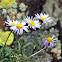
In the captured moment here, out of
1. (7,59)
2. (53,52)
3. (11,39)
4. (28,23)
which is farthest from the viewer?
(53,52)

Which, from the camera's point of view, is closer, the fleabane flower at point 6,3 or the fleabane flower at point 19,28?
the fleabane flower at point 19,28

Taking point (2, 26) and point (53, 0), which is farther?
point (53, 0)

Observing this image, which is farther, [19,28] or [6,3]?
[6,3]

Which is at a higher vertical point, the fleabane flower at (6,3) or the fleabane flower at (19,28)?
the fleabane flower at (6,3)

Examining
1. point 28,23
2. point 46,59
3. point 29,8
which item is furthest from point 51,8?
point 28,23

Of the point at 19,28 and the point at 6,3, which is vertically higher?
the point at 6,3

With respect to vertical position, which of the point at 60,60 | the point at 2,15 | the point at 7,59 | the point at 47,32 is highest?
the point at 2,15

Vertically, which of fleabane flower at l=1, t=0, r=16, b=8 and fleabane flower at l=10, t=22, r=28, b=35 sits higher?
fleabane flower at l=1, t=0, r=16, b=8

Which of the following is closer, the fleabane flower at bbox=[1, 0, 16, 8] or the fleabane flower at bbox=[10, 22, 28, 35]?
the fleabane flower at bbox=[10, 22, 28, 35]

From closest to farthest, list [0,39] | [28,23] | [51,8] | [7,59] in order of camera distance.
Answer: [28,23]
[7,59]
[0,39]
[51,8]

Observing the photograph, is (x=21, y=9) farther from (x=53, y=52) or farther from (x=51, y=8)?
(x=53, y=52)

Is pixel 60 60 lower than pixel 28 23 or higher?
lower
